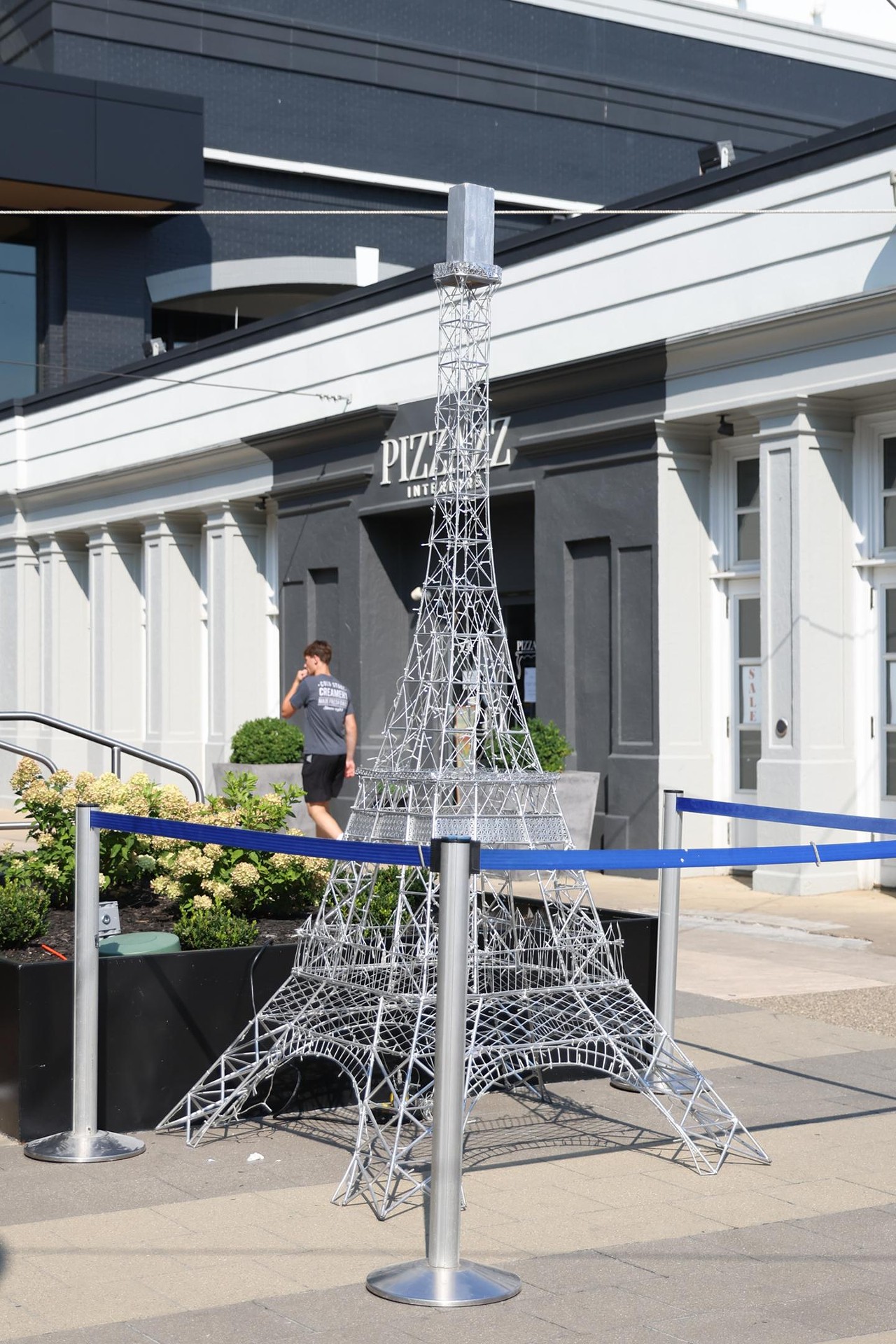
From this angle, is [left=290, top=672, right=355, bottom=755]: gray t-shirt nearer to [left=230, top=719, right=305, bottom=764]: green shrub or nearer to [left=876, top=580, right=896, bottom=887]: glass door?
[left=230, top=719, right=305, bottom=764]: green shrub

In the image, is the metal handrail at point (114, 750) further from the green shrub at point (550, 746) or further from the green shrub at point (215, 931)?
the green shrub at point (550, 746)

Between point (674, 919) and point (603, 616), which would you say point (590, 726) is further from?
point (674, 919)

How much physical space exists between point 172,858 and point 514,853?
298 cm

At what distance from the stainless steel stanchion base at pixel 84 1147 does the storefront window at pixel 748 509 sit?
10314mm

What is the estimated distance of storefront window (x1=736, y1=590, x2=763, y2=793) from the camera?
599 inches

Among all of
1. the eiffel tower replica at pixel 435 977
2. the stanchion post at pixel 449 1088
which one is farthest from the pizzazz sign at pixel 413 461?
the stanchion post at pixel 449 1088

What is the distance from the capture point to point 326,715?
45.4 feet

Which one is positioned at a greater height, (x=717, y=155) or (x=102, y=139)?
(x=102, y=139)

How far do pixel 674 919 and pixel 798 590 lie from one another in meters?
7.44

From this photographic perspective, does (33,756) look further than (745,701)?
No

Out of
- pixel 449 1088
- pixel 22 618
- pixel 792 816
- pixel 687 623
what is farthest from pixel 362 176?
pixel 449 1088

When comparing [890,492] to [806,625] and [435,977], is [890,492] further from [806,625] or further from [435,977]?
[435,977]

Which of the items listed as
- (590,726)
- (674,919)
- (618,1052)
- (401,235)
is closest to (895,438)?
(590,726)

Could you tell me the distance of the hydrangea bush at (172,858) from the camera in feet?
24.4
